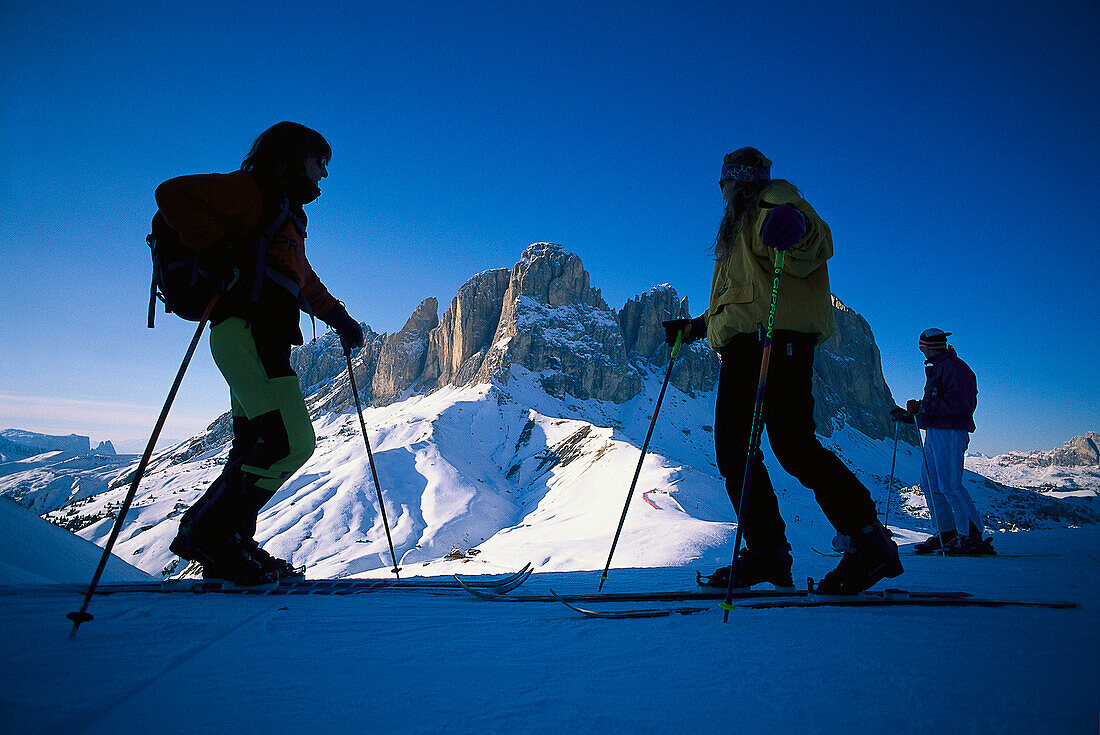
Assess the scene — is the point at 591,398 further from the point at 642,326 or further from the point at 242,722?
the point at 242,722

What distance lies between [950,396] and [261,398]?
7.08 meters

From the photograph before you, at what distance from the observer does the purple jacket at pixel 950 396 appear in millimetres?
5680

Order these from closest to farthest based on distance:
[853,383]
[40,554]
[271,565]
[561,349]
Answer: [271,565] < [40,554] < [561,349] < [853,383]

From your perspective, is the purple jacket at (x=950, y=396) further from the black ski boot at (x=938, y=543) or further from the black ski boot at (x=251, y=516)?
the black ski boot at (x=251, y=516)

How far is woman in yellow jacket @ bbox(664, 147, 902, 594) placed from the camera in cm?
235

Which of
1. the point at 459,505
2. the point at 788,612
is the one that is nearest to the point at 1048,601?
the point at 788,612

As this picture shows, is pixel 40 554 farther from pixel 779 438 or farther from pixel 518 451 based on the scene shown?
pixel 518 451

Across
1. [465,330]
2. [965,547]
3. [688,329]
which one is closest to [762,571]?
[688,329]

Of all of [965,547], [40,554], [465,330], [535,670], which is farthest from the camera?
[465,330]

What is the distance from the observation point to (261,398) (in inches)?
111

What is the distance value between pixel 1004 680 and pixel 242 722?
1.84m

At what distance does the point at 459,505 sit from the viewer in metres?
49.9

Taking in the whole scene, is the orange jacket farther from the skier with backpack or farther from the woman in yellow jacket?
the woman in yellow jacket

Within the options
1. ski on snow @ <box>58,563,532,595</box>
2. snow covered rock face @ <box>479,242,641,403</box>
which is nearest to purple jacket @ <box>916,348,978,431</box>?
ski on snow @ <box>58,563,532,595</box>
